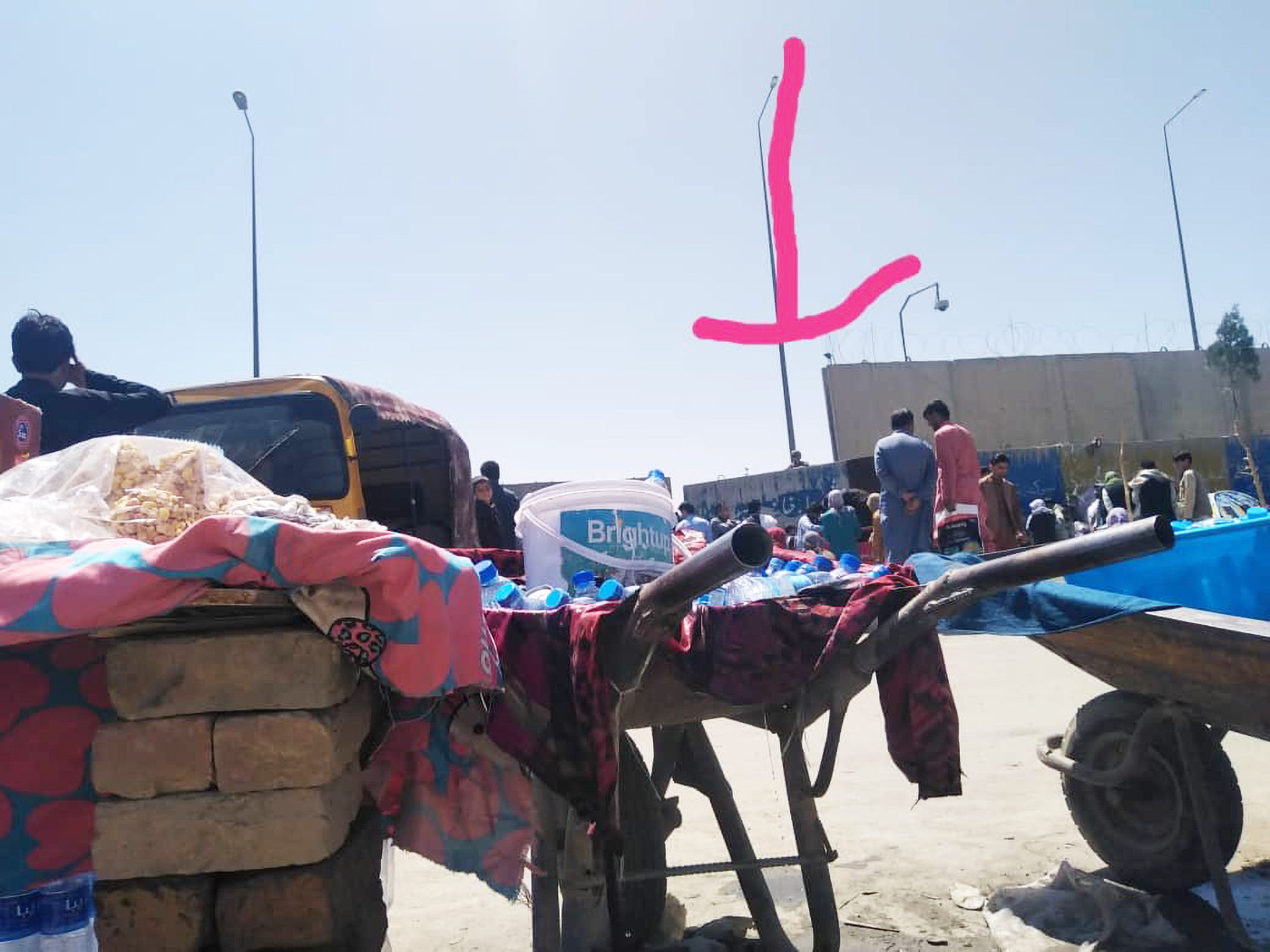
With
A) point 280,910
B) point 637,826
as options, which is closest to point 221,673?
point 280,910

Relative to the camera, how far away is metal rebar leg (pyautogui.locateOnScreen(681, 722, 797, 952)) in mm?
2773

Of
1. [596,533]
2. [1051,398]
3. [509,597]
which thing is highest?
[1051,398]

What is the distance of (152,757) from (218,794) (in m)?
0.14

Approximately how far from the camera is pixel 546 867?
89.8 inches

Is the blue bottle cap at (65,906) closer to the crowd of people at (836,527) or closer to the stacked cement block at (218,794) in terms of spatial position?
the stacked cement block at (218,794)

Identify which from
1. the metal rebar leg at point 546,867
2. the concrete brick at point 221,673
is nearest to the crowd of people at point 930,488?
the metal rebar leg at point 546,867

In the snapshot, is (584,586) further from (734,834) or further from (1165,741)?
(1165,741)

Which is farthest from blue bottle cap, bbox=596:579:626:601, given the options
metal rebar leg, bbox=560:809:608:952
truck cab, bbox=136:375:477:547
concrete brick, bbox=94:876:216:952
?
truck cab, bbox=136:375:477:547

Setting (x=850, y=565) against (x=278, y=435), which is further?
(x=278, y=435)

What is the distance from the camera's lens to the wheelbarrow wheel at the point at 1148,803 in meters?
3.00

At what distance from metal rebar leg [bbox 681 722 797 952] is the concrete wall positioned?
2339cm

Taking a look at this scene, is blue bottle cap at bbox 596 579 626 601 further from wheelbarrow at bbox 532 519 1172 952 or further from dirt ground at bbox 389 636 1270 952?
dirt ground at bbox 389 636 1270 952

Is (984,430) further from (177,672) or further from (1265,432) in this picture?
(177,672)

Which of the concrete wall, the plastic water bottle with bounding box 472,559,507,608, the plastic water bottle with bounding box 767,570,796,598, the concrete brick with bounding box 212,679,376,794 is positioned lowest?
the concrete brick with bounding box 212,679,376,794
